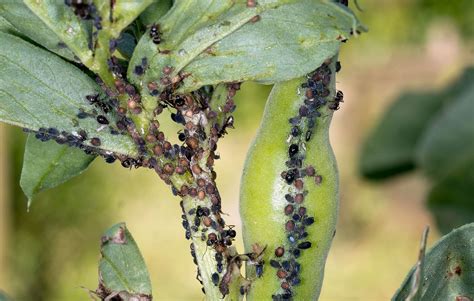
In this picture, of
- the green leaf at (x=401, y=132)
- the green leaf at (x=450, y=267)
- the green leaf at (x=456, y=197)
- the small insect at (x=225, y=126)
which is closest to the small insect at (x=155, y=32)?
the small insect at (x=225, y=126)

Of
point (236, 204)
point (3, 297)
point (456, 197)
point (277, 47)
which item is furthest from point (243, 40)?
point (236, 204)

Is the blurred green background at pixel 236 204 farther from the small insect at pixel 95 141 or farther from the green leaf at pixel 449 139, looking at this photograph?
the small insect at pixel 95 141

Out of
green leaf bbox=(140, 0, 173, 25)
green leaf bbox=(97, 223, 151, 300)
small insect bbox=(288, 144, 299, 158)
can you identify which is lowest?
green leaf bbox=(97, 223, 151, 300)

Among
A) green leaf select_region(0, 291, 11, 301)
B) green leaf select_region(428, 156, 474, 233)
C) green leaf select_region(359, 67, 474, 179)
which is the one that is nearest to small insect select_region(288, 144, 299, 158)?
green leaf select_region(0, 291, 11, 301)

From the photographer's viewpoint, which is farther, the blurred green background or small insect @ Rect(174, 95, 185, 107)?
the blurred green background

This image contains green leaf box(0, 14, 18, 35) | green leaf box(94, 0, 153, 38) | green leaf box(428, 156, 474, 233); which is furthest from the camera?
green leaf box(428, 156, 474, 233)

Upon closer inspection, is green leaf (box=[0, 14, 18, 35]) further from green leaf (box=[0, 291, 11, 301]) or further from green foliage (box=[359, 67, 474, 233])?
green foliage (box=[359, 67, 474, 233])

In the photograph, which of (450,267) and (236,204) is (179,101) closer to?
(450,267)
